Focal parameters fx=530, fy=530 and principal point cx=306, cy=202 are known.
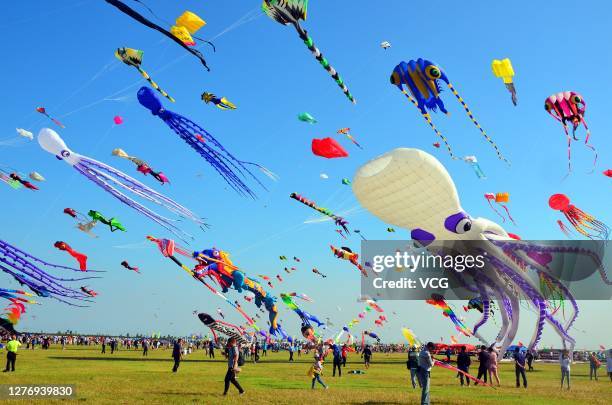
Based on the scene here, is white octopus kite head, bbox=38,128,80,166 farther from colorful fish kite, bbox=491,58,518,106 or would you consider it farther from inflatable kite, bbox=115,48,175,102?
colorful fish kite, bbox=491,58,518,106

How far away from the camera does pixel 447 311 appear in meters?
43.2

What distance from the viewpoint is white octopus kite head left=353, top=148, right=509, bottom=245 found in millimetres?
27766

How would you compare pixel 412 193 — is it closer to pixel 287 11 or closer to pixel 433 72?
pixel 433 72

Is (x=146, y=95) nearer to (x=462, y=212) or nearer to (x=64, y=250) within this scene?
(x=64, y=250)

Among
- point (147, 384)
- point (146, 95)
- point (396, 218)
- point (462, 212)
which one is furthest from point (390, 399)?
point (462, 212)

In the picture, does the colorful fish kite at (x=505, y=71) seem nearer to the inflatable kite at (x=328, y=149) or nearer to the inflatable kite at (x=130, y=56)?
the inflatable kite at (x=328, y=149)

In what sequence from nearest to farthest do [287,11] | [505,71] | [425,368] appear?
1. [287,11]
2. [425,368]
3. [505,71]

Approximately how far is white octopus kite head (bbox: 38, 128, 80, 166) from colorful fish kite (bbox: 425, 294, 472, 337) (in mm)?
31501

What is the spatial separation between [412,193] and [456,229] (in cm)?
496

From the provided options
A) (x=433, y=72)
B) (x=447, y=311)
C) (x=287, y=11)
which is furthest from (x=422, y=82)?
(x=447, y=311)

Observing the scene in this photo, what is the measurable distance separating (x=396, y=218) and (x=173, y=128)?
16.0 meters

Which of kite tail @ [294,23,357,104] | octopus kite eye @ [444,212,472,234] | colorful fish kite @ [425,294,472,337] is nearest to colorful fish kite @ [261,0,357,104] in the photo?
kite tail @ [294,23,357,104]

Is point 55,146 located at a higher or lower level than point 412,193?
lower

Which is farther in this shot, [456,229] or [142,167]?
[456,229]
